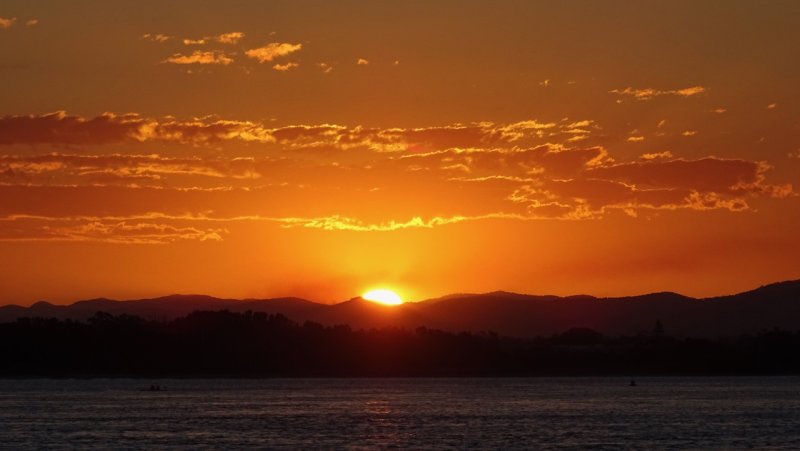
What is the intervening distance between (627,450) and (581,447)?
394cm

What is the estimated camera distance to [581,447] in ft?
348

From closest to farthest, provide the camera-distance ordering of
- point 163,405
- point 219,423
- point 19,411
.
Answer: point 219,423, point 19,411, point 163,405

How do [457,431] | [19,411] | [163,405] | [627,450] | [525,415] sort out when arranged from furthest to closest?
[163,405], [19,411], [525,415], [457,431], [627,450]

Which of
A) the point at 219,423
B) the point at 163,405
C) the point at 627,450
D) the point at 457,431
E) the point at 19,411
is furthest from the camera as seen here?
the point at 163,405

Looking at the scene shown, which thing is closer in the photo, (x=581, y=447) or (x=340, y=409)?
(x=581, y=447)

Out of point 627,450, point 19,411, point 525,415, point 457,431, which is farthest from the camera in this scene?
point 19,411

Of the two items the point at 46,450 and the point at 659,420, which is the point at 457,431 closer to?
the point at 659,420

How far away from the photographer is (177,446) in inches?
4289

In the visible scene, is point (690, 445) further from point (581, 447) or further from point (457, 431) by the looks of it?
point (457, 431)

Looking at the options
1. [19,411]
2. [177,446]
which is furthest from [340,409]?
[177,446]

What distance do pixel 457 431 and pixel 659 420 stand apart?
29.2 meters

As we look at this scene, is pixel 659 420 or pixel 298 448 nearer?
pixel 298 448

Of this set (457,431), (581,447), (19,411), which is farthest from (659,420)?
(19,411)

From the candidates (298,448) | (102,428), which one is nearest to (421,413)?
(102,428)
